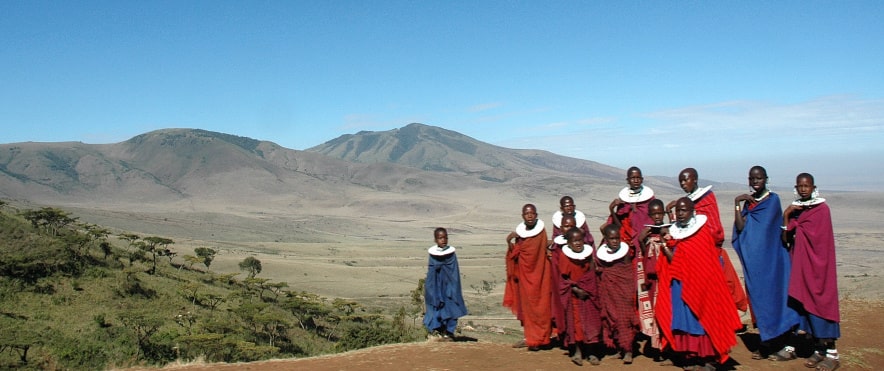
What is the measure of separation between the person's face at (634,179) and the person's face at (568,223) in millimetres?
857

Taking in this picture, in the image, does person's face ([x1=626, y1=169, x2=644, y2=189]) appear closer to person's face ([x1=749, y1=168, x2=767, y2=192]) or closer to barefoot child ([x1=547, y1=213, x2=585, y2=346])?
barefoot child ([x1=547, y1=213, x2=585, y2=346])

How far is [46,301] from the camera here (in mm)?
16859

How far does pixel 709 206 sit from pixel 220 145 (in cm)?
20169

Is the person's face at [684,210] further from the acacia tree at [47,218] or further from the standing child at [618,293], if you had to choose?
the acacia tree at [47,218]

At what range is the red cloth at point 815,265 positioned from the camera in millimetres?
5907

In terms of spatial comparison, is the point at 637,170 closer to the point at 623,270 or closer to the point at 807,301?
the point at 623,270

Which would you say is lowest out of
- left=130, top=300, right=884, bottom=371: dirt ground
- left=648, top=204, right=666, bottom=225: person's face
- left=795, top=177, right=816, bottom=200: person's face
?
left=130, top=300, right=884, bottom=371: dirt ground

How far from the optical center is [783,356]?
630cm

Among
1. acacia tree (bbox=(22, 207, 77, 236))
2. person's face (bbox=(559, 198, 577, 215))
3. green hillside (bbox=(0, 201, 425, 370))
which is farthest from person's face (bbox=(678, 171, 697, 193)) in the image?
acacia tree (bbox=(22, 207, 77, 236))

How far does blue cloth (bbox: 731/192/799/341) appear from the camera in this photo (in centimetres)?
629

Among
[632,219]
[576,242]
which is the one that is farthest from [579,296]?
[632,219]

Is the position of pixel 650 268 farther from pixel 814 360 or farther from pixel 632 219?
pixel 814 360

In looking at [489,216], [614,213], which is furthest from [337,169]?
[614,213]

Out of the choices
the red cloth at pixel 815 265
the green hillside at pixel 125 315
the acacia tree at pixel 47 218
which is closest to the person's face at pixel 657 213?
the red cloth at pixel 815 265
